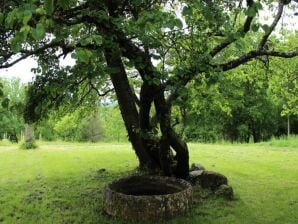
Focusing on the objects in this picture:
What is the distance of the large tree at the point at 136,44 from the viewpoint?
3578 mm

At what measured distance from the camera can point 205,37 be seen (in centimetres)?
677

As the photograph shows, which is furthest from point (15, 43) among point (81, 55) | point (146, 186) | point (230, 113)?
point (230, 113)

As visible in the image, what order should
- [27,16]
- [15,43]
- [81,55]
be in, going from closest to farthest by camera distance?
[27,16] → [15,43] → [81,55]

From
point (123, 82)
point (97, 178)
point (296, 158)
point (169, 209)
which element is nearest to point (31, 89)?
point (123, 82)

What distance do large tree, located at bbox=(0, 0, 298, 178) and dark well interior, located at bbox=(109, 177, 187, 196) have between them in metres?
0.65

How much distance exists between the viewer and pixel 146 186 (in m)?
8.47

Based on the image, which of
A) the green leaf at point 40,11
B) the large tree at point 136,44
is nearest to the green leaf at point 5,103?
the large tree at point 136,44

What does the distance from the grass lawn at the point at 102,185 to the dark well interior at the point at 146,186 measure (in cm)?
61

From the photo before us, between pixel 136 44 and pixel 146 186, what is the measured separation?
3508 mm

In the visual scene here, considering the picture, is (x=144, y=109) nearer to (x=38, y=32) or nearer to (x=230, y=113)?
(x=38, y=32)

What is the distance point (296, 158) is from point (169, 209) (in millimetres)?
9312

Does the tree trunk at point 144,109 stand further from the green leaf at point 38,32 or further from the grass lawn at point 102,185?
the green leaf at point 38,32

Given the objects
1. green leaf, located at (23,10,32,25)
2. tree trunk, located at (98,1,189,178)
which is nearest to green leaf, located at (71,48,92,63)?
green leaf, located at (23,10,32,25)

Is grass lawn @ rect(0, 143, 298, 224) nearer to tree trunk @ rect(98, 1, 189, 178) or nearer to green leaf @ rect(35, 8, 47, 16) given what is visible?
tree trunk @ rect(98, 1, 189, 178)
